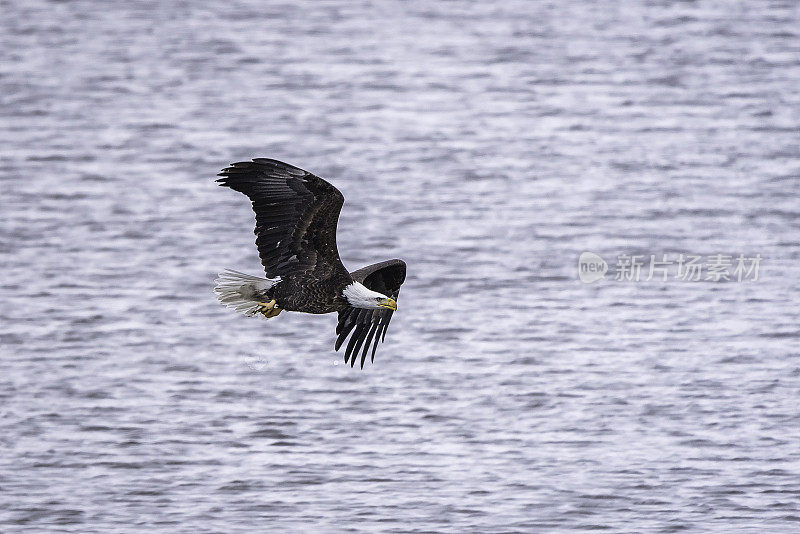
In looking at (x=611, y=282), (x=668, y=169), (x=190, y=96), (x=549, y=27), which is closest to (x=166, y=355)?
(x=611, y=282)

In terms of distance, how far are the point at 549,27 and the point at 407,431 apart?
13.8 meters

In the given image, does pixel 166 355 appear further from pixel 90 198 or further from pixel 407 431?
pixel 90 198

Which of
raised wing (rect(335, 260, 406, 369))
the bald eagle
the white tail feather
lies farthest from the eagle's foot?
raised wing (rect(335, 260, 406, 369))

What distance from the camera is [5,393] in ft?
39.2

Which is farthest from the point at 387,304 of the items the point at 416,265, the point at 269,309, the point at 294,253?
the point at 416,265

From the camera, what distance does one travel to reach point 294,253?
8945mm

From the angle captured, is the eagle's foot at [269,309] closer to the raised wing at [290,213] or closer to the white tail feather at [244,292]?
the white tail feather at [244,292]

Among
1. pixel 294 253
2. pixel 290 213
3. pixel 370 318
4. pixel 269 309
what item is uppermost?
pixel 290 213

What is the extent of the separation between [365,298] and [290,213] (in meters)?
0.65

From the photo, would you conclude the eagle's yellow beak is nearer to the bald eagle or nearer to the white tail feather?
the bald eagle

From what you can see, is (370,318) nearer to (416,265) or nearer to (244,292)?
(244,292)

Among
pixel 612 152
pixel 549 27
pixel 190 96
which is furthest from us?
pixel 549 27

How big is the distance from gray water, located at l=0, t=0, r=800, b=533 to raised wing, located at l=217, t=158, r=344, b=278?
65.2 inches

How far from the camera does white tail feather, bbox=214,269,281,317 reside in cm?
941
